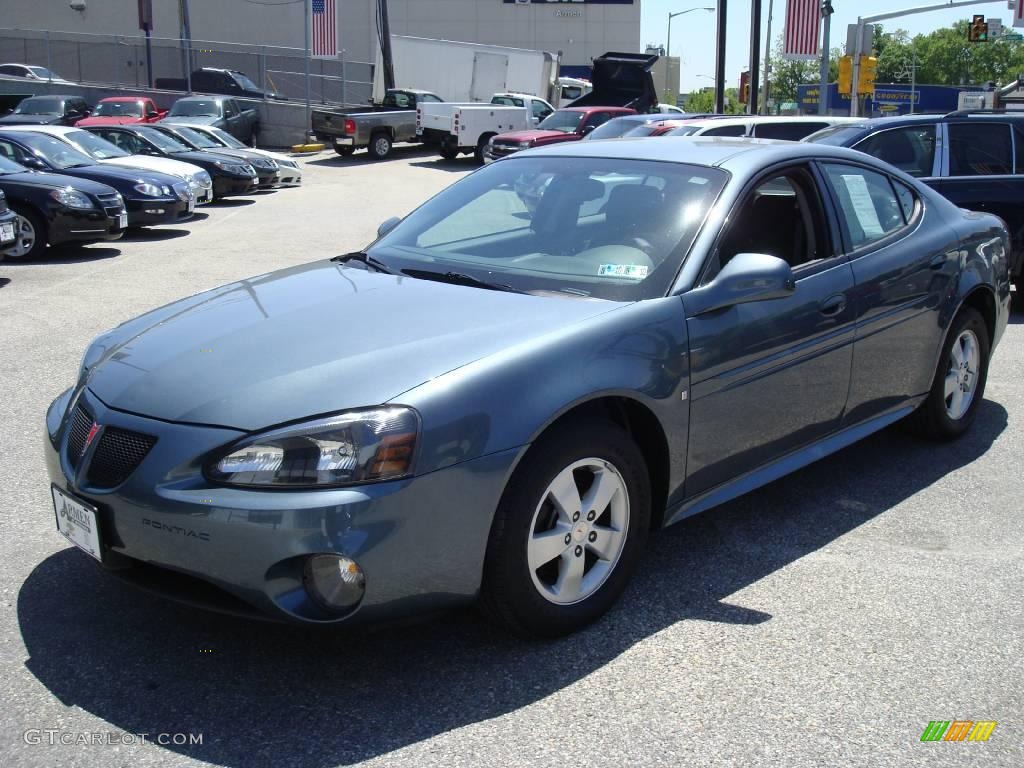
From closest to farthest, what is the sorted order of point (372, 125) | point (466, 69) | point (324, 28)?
point (372, 125)
point (324, 28)
point (466, 69)

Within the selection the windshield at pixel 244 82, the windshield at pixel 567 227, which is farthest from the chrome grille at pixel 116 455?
the windshield at pixel 244 82

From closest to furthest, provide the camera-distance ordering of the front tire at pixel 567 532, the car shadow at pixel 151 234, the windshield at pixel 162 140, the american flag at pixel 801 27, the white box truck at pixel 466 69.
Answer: the front tire at pixel 567 532
the car shadow at pixel 151 234
the windshield at pixel 162 140
the american flag at pixel 801 27
the white box truck at pixel 466 69

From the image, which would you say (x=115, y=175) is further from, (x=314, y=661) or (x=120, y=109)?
(x=120, y=109)

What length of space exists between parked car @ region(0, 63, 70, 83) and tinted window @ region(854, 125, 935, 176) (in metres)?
36.1

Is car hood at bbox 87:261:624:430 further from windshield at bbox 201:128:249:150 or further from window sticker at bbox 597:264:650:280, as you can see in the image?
windshield at bbox 201:128:249:150

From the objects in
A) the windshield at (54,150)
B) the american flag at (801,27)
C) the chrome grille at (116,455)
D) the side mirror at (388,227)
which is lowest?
the chrome grille at (116,455)

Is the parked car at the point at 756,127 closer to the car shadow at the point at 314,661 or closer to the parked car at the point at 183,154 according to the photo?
the parked car at the point at 183,154

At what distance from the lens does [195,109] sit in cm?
2934

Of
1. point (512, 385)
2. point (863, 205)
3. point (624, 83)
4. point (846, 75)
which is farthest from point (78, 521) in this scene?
point (846, 75)

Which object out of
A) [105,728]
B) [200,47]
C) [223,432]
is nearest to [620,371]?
[223,432]

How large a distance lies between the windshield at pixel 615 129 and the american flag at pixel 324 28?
74.0 feet

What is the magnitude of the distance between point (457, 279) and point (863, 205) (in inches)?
80.3

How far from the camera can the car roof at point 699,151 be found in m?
4.45

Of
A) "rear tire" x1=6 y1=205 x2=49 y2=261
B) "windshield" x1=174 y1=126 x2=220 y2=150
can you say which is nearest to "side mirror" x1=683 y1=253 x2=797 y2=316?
"rear tire" x1=6 y1=205 x2=49 y2=261
